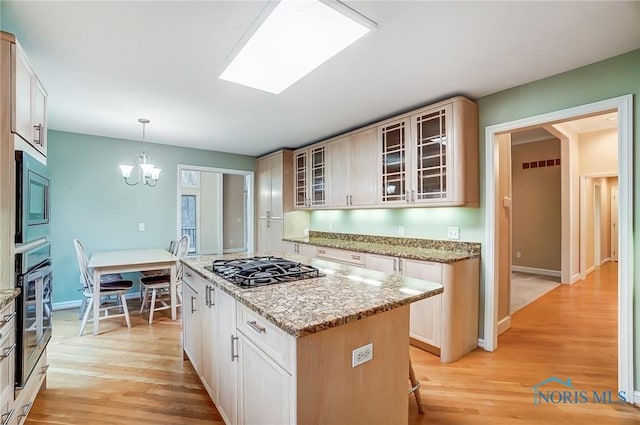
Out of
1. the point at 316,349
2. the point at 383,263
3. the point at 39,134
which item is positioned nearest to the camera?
the point at 316,349

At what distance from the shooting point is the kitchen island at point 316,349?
1106 mm

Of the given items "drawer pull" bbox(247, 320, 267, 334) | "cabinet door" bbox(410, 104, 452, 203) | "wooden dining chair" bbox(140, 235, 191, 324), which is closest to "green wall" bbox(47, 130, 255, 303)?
"wooden dining chair" bbox(140, 235, 191, 324)

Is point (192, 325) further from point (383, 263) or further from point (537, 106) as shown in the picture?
point (537, 106)

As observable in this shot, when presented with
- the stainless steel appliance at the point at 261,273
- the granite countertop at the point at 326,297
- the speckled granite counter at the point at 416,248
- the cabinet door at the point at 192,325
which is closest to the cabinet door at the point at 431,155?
the speckled granite counter at the point at 416,248

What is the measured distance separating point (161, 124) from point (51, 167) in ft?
5.62

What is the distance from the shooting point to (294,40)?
5.71 ft

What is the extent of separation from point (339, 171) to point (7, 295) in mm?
3284

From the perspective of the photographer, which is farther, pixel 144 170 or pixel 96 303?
pixel 144 170

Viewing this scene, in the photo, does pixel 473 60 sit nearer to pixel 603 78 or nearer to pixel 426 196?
pixel 603 78

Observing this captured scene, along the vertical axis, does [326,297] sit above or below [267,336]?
above

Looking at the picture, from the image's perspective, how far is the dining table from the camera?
314 cm

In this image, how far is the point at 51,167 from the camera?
395cm

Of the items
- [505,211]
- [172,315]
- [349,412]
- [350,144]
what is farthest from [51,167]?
[505,211]

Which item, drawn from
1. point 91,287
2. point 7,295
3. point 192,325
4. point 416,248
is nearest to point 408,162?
point 416,248
